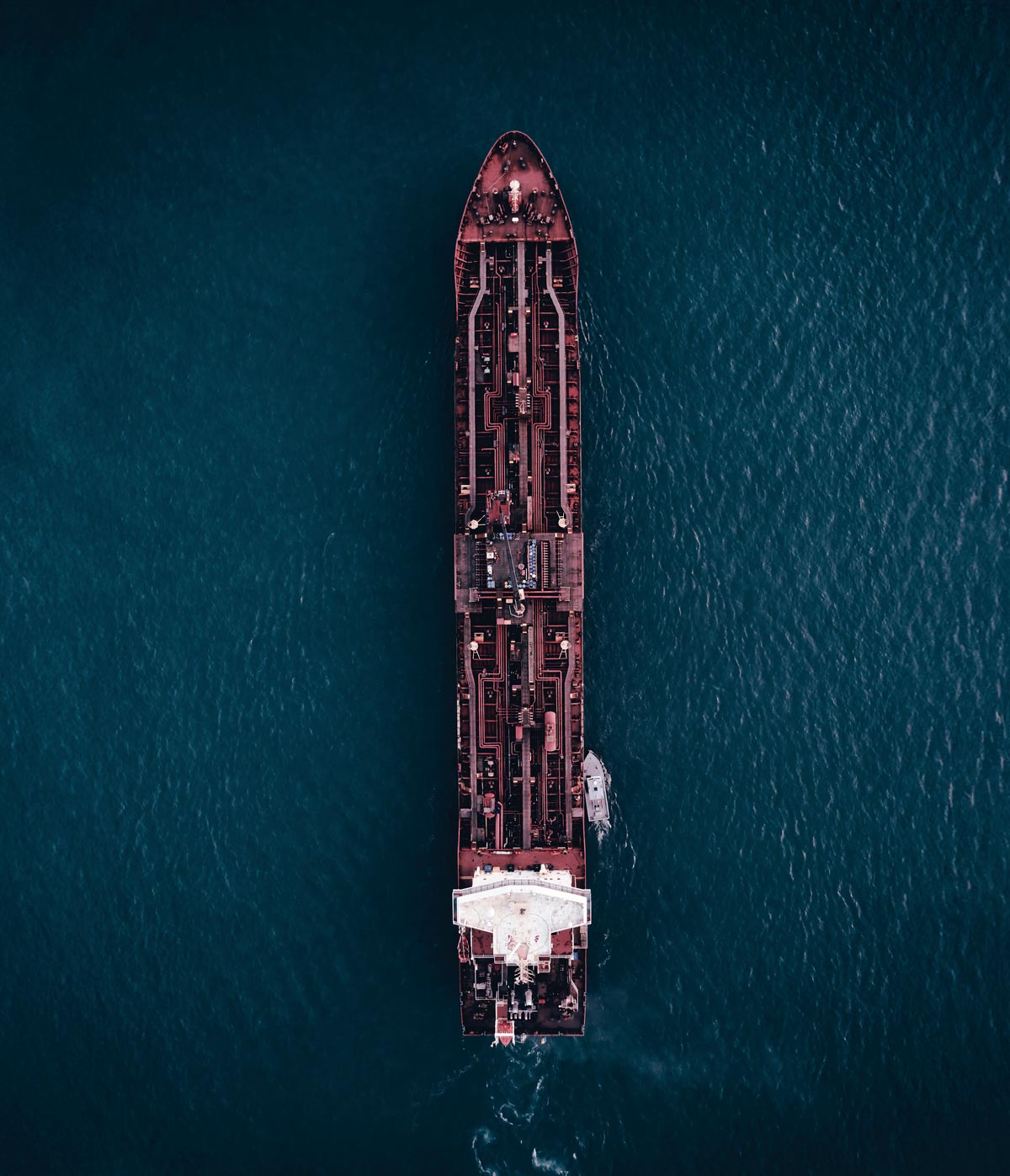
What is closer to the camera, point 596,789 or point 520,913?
point 520,913

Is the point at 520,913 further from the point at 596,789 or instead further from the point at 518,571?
the point at 518,571

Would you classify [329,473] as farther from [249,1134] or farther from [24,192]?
[249,1134]

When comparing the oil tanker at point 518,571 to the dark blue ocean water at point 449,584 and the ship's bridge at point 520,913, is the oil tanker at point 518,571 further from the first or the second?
the dark blue ocean water at point 449,584

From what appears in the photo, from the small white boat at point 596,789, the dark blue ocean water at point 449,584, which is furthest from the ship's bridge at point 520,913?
the small white boat at point 596,789

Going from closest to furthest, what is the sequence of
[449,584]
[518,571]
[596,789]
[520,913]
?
[520,913] → [518,571] → [596,789] → [449,584]

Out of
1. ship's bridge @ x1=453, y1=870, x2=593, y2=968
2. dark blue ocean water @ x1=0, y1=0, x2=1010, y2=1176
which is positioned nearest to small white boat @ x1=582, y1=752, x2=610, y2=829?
dark blue ocean water @ x1=0, y1=0, x2=1010, y2=1176

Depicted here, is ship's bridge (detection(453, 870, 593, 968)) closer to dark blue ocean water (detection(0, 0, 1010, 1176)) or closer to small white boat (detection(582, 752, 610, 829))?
dark blue ocean water (detection(0, 0, 1010, 1176))

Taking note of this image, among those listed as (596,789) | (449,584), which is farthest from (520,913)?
(449,584)
